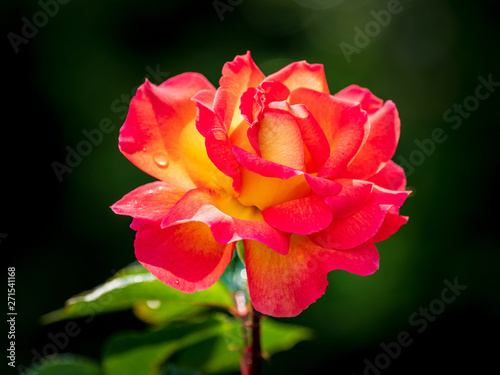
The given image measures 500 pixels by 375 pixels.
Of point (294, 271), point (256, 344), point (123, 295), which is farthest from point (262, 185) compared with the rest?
point (123, 295)

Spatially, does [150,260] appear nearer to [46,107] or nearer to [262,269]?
[262,269]

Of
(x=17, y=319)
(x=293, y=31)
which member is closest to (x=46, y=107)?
(x=17, y=319)

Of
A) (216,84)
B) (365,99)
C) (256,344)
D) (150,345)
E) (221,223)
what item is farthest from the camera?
(216,84)

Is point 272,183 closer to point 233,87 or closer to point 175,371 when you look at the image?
point 233,87

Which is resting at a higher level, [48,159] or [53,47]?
[53,47]

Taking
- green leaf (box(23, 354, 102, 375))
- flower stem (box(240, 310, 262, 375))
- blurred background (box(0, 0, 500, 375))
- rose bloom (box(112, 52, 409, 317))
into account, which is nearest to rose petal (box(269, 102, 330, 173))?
rose bloom (box(112, 52, 409, 317))
